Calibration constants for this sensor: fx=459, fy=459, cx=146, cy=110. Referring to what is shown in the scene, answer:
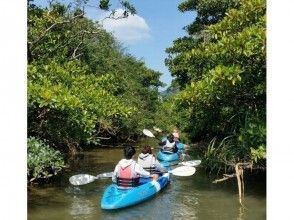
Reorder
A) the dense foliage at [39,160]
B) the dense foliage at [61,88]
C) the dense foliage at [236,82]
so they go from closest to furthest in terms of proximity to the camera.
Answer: the dense foliage at [236,82] → the dense foliage at [61,88] → the dense foliage at [39,160]

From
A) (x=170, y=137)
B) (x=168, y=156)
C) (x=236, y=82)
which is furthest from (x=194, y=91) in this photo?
(x=170, y=137)

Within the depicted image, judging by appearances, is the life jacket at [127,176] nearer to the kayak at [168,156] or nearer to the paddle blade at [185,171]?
the paddle blade at [185,171]

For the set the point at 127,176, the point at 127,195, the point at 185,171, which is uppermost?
the point at 127,176

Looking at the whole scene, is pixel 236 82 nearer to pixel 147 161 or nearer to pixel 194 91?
Result: pixel 194 91

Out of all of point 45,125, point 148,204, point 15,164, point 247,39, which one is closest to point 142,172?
point 148,204

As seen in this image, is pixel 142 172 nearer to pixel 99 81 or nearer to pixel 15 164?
pixel 99 81

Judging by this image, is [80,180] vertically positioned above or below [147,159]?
below

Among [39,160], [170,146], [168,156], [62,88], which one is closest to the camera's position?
[62,88]

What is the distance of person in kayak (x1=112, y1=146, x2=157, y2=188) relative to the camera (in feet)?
27.1

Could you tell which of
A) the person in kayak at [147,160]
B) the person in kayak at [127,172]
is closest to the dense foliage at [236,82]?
the person in kayak at [147,160]

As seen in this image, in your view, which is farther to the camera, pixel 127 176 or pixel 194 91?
pixel 194 91

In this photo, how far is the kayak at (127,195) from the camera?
8.14 meters

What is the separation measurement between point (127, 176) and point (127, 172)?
3.2 inches

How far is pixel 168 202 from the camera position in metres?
9.15
